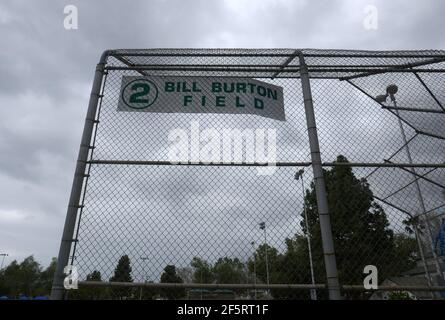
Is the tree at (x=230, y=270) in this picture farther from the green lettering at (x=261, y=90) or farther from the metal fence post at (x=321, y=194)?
the green lettering at (x=261, y=90)

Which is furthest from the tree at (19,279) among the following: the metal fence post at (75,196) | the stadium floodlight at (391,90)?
the stadium floodlight at (391,90)

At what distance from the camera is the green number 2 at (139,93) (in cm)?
363

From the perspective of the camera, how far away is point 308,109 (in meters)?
3.51

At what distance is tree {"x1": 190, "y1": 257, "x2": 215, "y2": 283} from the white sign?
1.76 meters

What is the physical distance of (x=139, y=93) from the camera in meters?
3.66

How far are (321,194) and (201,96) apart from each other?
6.00 feet

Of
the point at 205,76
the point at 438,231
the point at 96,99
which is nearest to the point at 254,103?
the point at 205,76

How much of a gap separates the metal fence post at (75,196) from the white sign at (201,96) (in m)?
0.33

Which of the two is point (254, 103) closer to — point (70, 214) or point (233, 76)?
point (233, 76)

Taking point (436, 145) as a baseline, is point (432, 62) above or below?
above

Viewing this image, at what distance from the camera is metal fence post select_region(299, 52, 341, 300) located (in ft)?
9.44

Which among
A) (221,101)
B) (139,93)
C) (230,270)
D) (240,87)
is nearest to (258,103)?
(240,87)
